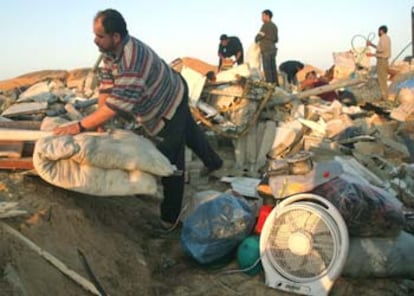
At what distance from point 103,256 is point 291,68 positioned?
978 cm

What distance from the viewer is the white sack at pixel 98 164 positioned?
379 centimetres

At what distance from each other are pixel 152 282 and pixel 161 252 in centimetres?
59

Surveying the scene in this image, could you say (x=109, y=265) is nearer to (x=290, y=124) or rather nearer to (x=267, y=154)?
(x=267, y=154)

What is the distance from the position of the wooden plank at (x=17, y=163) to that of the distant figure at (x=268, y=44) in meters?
7.30

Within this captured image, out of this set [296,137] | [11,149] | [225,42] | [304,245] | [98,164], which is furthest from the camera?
[225,42]

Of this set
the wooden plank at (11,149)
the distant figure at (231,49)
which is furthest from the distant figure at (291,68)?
the wooden plank at (11,149)

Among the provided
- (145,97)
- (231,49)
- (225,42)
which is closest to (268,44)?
(231,49)

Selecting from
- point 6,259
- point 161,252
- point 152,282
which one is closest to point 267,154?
point 161,252

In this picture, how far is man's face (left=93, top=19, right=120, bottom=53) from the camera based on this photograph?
4188 millimetres

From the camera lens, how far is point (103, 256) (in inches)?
148

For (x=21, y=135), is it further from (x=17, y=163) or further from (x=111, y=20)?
(x=111, y=20)

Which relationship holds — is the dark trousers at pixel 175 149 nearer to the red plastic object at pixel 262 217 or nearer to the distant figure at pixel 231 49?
the red plastic object at pixel 262 217

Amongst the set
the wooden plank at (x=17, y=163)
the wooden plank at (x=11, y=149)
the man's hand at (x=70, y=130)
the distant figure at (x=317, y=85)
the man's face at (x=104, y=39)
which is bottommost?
the distant figure at (x=317, y=85)

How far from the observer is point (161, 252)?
14.6ft
